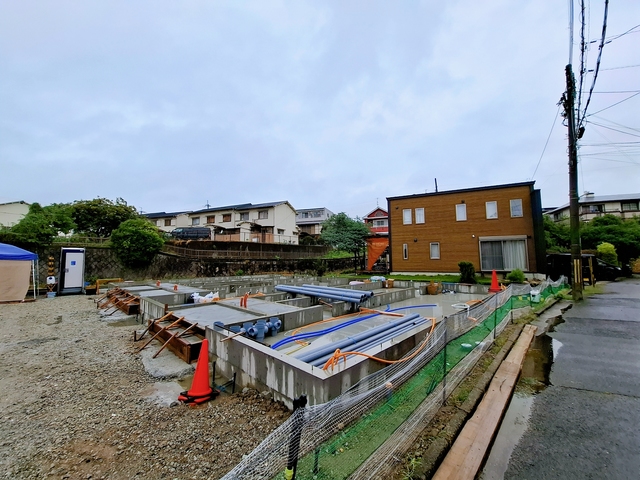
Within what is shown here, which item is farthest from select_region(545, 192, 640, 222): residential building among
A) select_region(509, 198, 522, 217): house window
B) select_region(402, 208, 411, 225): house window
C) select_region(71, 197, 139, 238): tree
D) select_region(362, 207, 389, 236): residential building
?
select_region(71, 197, 139, 238): tree

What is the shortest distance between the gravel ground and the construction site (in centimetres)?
1

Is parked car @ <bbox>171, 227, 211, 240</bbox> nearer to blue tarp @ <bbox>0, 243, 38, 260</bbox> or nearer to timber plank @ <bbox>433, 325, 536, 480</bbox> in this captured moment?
blue tarp @ <bbox>0, 243, 38, 260</bbox>

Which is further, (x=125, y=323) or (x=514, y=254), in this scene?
(x=514, y=254)

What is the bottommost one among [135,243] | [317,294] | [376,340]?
[376,340]

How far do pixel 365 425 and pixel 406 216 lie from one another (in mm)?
15381

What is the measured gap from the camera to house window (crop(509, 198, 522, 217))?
1363cm

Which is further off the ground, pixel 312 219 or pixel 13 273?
pixel 312 219

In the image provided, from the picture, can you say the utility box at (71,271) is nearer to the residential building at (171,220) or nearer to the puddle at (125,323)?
the puddle at (125,323)

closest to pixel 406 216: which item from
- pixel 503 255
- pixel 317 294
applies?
pixel 503 255

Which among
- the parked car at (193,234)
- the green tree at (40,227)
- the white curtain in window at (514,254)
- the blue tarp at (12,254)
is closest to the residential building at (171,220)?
the parked car at (193,234)

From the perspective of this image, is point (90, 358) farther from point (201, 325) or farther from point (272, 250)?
point (272, 250)

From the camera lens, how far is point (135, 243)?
1536cm

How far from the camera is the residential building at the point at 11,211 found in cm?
2195

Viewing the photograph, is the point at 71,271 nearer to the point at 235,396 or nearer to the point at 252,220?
the point at 235,396
